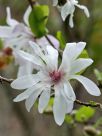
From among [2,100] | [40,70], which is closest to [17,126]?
[2,100]

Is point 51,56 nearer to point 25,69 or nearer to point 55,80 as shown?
point 55,80

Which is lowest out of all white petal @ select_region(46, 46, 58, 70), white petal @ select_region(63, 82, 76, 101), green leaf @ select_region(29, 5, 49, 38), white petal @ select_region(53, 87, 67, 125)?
green leaf @ select_region(29, 5, 49, 38)

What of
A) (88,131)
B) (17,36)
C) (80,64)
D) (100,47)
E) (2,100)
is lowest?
(2,100)

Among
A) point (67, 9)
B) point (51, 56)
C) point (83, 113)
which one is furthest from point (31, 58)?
point (83, 113)

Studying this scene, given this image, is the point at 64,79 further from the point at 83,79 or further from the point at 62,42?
the point at 62,42

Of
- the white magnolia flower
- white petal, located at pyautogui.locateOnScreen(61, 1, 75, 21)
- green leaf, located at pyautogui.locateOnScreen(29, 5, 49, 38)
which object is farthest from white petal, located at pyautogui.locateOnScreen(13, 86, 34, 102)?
green leaf, located at pyautogui.locateOnScreen(29, 5, 49, 38)

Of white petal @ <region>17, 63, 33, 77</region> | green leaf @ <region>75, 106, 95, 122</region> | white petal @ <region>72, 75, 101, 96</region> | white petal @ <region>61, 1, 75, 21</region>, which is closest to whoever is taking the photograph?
white petal @ <region>72, 75, 101, 96</region>

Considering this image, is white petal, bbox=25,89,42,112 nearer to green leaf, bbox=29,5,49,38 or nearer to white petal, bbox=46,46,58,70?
white petal, bbox=46,46,58,70

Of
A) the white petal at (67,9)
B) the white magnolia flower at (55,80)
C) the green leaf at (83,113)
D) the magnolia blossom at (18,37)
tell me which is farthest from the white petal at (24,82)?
the green leaf at (83,113)
